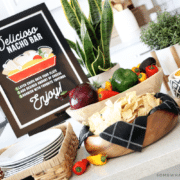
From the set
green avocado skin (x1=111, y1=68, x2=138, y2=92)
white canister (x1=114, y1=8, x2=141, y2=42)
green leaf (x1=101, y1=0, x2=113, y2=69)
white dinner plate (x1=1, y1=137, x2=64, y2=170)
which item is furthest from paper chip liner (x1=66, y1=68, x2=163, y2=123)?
white canister (x1=114, y1=8, x2=141, y2=42)

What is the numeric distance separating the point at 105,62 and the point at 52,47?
0.25 meters

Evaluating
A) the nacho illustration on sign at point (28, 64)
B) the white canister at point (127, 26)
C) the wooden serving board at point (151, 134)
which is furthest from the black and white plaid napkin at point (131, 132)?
the white canister at point (127, 26)

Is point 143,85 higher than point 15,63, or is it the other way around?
point 15,63

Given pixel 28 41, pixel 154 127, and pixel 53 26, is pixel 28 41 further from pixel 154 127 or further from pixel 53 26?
pixel 154 127

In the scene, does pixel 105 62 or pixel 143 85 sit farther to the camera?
pixel 105 62

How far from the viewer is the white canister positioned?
73.8 inches

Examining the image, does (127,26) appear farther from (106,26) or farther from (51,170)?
(51,170)

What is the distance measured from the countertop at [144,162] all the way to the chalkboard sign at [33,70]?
47 centimetres

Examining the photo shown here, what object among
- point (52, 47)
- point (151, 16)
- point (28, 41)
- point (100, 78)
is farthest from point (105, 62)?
point (151, 16)

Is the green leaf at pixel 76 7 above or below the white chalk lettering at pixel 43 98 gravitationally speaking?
above

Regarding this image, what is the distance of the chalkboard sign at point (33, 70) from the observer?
869mm

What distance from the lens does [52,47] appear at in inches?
36.0

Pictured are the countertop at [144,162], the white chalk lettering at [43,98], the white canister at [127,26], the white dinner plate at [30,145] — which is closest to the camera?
the countertop at [144,162]

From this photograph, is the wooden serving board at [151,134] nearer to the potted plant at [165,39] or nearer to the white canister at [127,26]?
the potted plant at [165,39]
